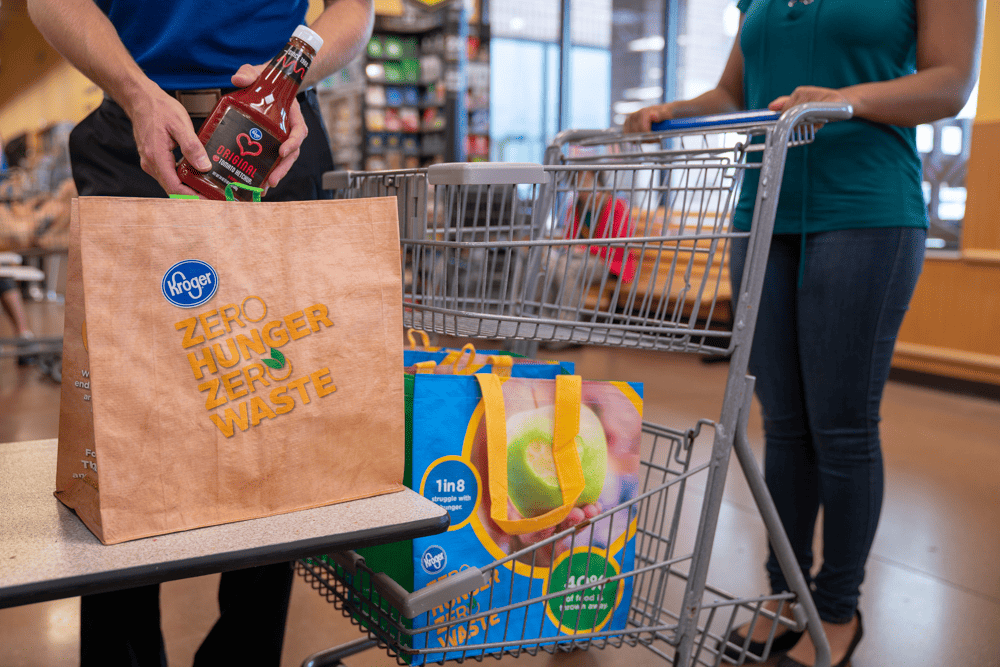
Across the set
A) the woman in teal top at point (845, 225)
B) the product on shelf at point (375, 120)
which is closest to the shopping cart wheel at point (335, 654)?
the woman in teal top at point (845, 225)

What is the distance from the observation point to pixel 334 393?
0.79m

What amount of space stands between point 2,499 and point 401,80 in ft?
22.2

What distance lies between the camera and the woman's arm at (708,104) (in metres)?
1.47

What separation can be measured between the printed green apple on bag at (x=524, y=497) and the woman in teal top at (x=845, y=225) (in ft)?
1.82

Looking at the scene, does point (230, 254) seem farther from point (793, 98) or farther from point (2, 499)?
point (793, 98)

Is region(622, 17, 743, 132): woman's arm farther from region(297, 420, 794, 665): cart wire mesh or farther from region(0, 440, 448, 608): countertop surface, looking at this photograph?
region(0, 440, 448, 608): countertop surface

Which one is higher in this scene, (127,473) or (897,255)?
(897,255)

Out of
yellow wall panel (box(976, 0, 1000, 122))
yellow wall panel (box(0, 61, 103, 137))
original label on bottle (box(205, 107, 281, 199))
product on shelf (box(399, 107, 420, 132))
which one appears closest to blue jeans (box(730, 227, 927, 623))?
original label on bottle (box(205, 107, 281, 199))

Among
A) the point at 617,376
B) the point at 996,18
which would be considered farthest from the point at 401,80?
the point at 996,18

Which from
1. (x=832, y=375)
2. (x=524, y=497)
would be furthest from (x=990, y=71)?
(x=524, y=497)

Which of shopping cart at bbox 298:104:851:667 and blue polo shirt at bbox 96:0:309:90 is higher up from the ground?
blue polo shirt at bbox 96:0:309:90

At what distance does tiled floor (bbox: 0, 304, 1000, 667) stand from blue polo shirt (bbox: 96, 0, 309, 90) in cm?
121

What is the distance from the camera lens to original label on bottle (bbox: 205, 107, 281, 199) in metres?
0.87

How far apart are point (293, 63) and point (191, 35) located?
0.80 ft
